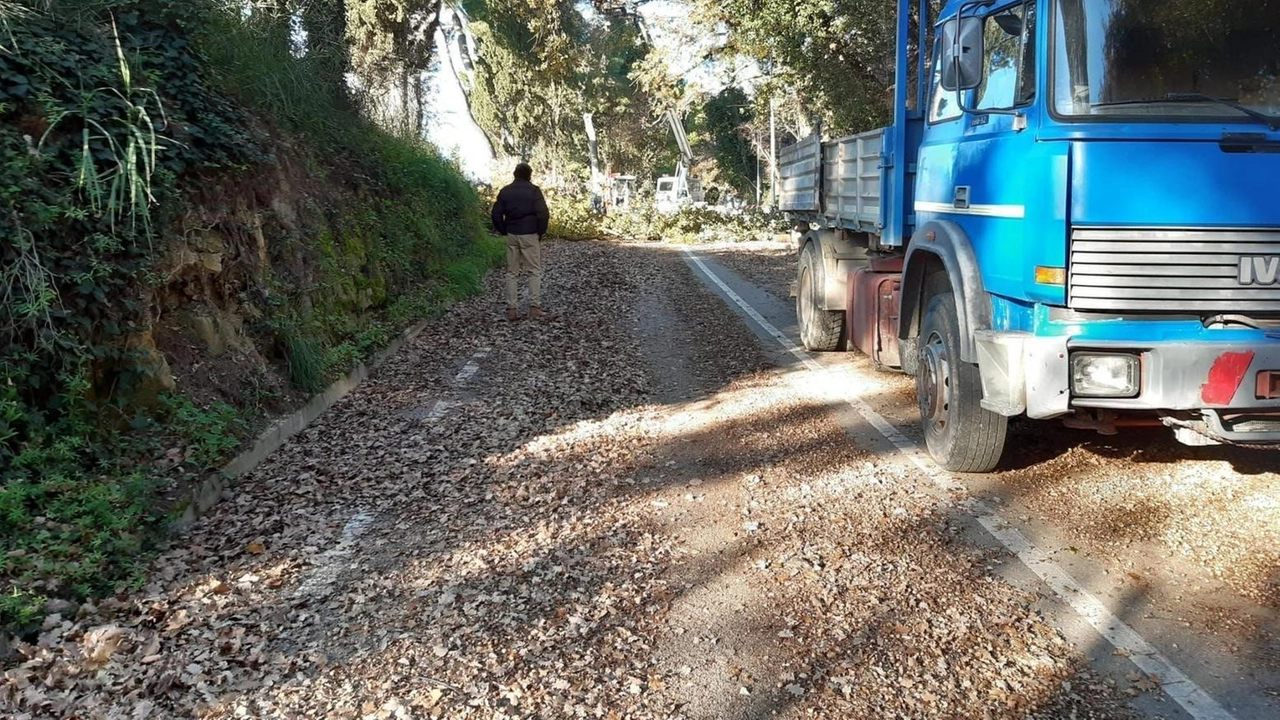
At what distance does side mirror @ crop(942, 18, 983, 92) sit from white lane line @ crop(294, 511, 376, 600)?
4.30 metres

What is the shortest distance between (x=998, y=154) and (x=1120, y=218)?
92 centimetres

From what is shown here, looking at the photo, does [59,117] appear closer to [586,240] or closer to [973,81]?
[973,81]

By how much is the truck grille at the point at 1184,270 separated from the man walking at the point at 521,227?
9193 millimetres

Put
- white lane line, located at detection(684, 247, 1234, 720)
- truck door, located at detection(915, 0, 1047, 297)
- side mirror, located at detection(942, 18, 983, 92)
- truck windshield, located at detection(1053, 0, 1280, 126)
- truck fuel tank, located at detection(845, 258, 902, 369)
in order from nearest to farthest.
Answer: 1. white lane line, located at detection(684, 247, 1234, 720)
2. truck windshield, located at detection(1053, 0, 1280, 126)
3. truck door, located at detection(915, 0, 1047, 297)
4. side mirror, located at detection(942, 18, 983, 92)
5. truck fuel tank, located at detection(845, 258, 902, 369)

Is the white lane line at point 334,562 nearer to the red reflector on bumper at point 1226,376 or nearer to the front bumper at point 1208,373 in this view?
the front bumper at point 1208,373

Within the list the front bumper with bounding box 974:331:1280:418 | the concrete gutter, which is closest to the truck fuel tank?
the front bumper with bounding box 974:331:1280:418

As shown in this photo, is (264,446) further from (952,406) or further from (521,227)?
(521,227)

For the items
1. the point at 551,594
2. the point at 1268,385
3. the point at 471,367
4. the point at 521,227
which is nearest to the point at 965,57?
the point at 1268,385

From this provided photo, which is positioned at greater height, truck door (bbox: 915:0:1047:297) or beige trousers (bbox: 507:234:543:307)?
truck door (bbox: 915:0:1047:297)

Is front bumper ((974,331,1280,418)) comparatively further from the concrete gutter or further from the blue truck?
the concrete gutter

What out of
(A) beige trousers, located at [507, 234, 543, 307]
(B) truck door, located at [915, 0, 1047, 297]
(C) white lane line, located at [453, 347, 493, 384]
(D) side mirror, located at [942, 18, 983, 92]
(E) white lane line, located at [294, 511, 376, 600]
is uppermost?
(D) side mirror, located at [942, 18, 983, 92]

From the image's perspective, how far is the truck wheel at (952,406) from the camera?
590cm

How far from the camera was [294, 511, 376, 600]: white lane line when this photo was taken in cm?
481

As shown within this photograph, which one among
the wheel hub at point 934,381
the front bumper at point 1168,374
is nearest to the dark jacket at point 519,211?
the wheel hub at point 934,381
